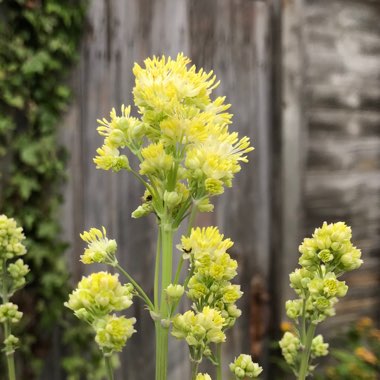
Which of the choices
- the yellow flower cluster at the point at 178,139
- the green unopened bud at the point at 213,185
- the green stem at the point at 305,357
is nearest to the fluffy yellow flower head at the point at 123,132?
the yellow flower cluster at the point at 178,139

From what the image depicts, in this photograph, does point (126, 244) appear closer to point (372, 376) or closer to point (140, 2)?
point (140, 2)

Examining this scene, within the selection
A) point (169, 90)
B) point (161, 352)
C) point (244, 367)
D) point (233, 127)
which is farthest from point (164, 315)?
point (233, 127)

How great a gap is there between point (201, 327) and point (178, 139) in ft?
0.69

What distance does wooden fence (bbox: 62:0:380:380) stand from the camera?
221cm

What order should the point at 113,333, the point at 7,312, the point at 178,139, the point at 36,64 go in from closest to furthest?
the point at 113,333, the point at 178,139, the point at 7,312, the point at 36,64

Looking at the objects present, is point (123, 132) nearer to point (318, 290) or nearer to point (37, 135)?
point (318, 290)

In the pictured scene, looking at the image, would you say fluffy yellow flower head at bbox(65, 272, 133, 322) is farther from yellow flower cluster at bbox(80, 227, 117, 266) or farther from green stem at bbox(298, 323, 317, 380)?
green stem at bbox(298, 323, 317, 380)

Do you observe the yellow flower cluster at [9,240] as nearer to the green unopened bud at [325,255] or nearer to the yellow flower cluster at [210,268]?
the yellow flower cluster at [210,268]

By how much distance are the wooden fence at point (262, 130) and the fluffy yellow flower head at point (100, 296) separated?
1585 millimetres

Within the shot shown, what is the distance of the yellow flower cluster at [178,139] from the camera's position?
0.71 m

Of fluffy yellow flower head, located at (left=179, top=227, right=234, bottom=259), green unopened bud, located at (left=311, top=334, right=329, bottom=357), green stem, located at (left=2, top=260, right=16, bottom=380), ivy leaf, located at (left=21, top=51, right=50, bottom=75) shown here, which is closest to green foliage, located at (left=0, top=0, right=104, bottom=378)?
ivy leaf, located at (left=21, top=51, right=50, bottom=75)

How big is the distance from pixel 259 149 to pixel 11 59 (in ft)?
3.25

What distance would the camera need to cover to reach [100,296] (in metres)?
0.62

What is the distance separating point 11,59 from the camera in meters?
2.08
